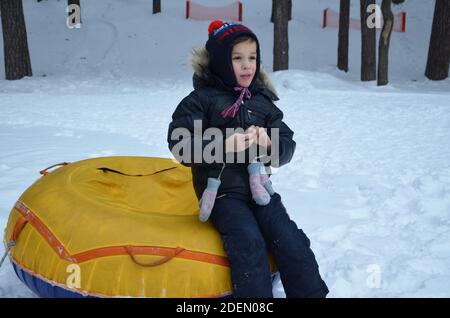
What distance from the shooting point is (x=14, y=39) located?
11281 mm

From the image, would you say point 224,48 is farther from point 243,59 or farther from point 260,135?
point 260,135

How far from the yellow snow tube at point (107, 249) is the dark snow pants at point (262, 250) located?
69 millimetres

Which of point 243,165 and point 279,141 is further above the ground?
point 279,141

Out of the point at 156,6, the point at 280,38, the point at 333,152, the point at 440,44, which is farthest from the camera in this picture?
the point at 156,6

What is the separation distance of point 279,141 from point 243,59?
45 centimetres

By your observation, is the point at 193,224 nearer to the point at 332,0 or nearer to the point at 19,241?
the point at 19,241

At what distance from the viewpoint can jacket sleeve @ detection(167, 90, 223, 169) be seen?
2.34 m

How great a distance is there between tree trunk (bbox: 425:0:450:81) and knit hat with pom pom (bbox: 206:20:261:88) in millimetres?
10219

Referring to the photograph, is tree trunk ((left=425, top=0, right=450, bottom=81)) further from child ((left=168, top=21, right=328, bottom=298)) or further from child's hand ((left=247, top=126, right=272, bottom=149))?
child's hand ((left=247, top=126, right=272, bottom=149))

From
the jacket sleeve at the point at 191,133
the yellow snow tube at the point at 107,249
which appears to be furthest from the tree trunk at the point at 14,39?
the jacket sleeve at the point at 191,133

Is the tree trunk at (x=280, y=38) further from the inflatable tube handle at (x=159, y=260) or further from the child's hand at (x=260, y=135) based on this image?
the inflatable tube handle at (x=159, y=260)

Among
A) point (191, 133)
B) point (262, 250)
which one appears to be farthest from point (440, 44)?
point (262, 250)

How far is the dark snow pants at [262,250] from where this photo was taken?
2.11 m

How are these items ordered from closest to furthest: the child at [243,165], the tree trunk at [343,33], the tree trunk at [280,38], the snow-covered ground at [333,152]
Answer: the child at [243,165] → the snow-covered ground at [333,152] → the tree trunk at [280,38] → the tree trunk at [343,33]
